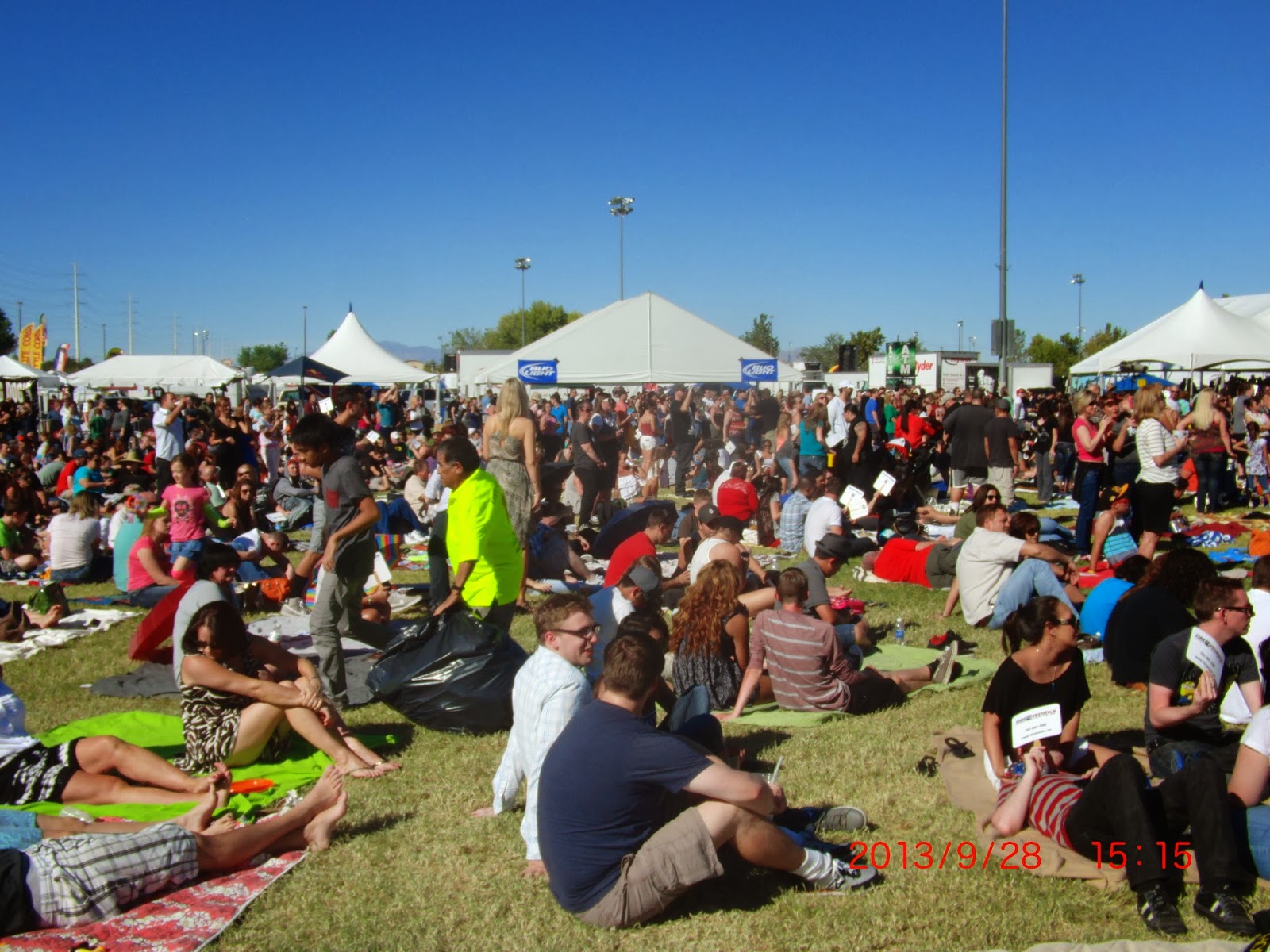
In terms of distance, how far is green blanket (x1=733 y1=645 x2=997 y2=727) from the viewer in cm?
588

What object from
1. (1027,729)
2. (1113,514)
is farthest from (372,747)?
(1113,514)

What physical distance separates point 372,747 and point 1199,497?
1209 centimetres

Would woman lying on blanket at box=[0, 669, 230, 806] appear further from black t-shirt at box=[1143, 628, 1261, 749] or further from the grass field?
black t-shirt at box=[1143, 628, 1261, 749]

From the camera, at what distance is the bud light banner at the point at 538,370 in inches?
787

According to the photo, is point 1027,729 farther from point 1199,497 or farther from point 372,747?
point 1199,497

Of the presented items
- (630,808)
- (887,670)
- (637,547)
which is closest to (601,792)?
(630,808)

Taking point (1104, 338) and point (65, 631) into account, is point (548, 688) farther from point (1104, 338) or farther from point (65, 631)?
point (1104, 338)

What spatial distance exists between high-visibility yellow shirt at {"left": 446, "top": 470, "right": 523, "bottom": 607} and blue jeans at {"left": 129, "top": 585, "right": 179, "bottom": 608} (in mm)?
3487

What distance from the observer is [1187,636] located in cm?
465

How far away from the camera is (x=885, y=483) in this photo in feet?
38.8

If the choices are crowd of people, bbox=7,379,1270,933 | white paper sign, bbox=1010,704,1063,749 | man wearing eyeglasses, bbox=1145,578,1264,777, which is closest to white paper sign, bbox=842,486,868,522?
crowd of people, bbox=7,379,1270,933

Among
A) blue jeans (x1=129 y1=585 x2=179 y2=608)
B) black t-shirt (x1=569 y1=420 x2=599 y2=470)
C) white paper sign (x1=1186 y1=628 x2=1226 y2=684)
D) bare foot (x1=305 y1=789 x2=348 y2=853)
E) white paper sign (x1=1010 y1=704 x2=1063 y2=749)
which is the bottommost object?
bare foot (x1=305 y1=789 x2=348 y2=853)

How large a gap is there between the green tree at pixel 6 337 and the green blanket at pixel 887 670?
6858 cm
